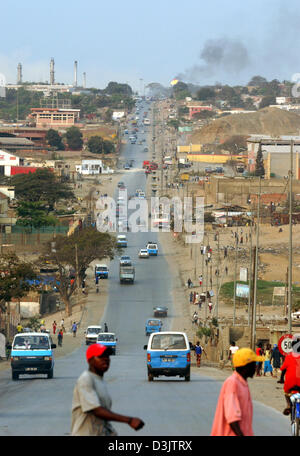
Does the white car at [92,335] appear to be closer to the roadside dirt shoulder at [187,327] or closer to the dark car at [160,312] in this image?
the roadside dirt shoulder at [187,327]

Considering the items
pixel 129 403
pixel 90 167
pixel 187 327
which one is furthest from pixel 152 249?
pixel 129 403

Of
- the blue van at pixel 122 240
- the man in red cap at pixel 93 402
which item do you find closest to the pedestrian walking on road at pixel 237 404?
the man in red cap at pixel 93 402

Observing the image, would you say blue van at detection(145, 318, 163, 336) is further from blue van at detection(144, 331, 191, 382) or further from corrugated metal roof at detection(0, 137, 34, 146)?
corrugated metal roof at detection(0, 137, 34, 146)

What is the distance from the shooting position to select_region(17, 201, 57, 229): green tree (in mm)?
100250

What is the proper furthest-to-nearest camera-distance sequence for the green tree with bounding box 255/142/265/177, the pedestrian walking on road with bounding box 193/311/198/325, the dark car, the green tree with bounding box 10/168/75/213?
the green tree with bounding box 255/142/265/177 → the green tree with bounding box 10/168/75/213 → the dark car → the pedestrian walking on road with bounding box 193/311/198/325

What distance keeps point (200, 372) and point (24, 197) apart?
93187 millimetres

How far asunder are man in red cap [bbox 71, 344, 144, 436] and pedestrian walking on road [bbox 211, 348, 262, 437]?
0.95 m

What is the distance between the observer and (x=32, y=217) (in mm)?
102188

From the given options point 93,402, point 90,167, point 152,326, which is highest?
point 90,167

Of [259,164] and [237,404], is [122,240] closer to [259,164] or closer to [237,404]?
[259,164]

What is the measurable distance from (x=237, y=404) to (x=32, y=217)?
93.6 meters

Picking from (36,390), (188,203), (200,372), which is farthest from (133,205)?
(36,390)

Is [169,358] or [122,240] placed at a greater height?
[169,358]

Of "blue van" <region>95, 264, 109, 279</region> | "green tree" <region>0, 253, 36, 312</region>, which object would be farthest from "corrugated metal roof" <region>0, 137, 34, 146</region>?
"green tree" <region>0, 253, 36, 312</region>
